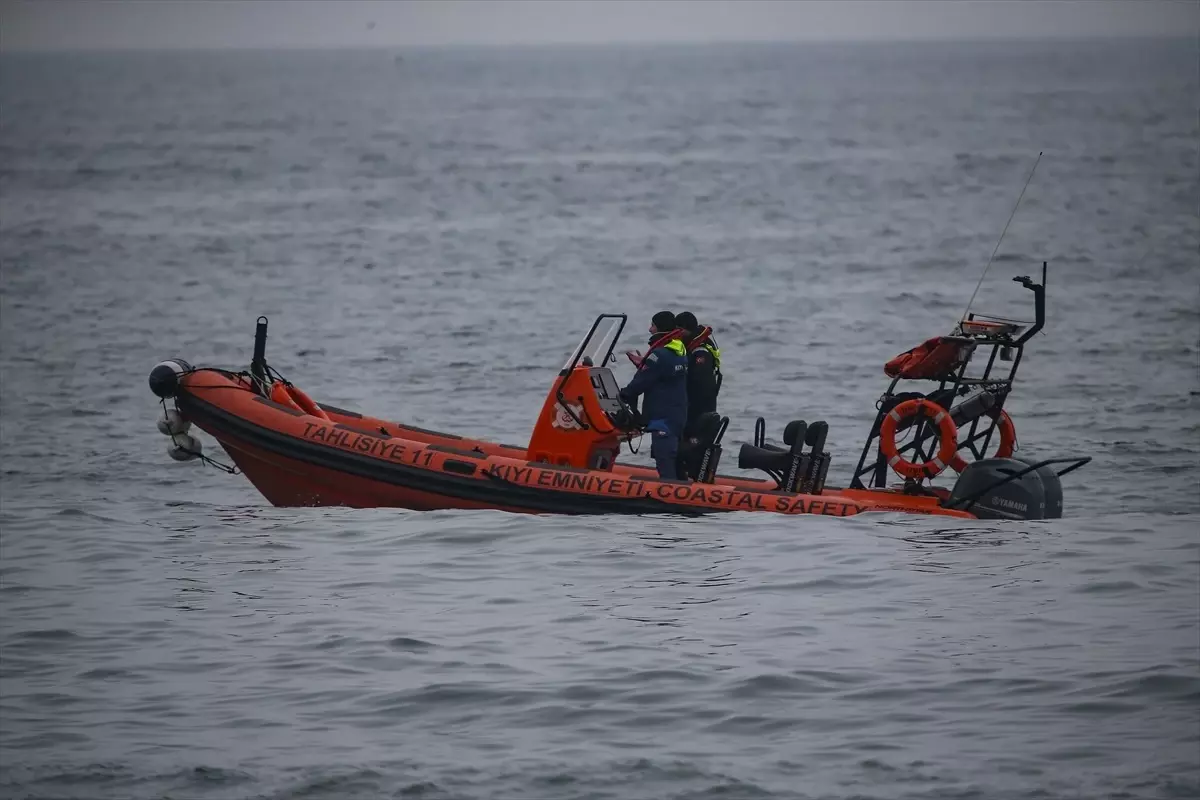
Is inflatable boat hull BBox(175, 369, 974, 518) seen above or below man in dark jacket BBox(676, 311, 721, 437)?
below

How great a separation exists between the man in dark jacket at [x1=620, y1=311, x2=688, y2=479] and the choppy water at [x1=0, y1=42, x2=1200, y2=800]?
492 mm

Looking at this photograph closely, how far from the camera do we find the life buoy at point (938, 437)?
10336 millimetres

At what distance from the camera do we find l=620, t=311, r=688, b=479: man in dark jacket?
34.6 ft

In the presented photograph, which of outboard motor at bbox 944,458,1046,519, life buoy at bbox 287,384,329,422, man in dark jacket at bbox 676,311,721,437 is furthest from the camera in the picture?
life buoy at bbox 287,384,329,422

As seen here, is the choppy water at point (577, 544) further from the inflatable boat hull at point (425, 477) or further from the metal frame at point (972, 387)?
the metal frame at point (972, 387)

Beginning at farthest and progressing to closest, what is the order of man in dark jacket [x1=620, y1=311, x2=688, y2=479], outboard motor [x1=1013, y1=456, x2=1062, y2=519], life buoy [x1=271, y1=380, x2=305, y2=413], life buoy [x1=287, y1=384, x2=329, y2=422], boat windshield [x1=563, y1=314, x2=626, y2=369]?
life buoy [x1=287, y1=384, x2=329, y2=422] → life buoy [x1=271, y1=380, x2=305, y2=413] → boat windshield [x1=563, y1=314, x2=626, y2=369] → man in dark jacket [x1=620, y1=311, x2=688, y2=479] → outboard motor [x1=1013, y1=456, x2=1062, y2=519]

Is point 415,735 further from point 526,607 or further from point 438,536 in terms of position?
point 438,536

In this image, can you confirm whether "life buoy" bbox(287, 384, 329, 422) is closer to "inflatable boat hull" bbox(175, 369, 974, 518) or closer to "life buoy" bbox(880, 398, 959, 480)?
"inflatable boat hull" bbox(175, 369, 974, 518)

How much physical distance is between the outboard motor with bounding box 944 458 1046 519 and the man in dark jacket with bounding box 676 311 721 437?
5.04 ft

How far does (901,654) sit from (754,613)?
3.07 feet

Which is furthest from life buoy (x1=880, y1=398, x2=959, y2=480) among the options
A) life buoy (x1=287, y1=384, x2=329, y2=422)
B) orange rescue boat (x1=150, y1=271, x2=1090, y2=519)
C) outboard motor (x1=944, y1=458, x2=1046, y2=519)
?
life buoy (x1=287, y1=384, x2=329, y2=422)

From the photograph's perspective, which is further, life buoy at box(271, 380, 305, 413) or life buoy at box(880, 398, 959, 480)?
life buoy at box(271, 380, 305, 413)

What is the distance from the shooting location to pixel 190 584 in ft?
31.2

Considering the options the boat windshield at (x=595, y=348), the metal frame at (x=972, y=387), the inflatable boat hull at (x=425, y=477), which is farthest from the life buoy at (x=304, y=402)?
the metal frame at (x=972, y=387)
